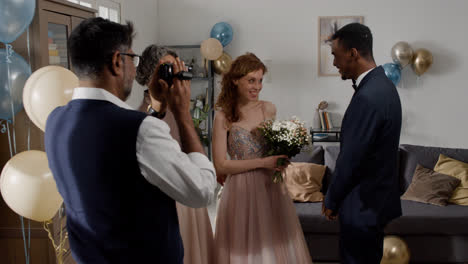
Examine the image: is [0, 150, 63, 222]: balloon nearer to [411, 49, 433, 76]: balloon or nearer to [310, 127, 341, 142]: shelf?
[310, 127, 341, 142]: shelf

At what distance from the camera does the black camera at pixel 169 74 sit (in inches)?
48.4

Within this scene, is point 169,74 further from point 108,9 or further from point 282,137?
point 108,9

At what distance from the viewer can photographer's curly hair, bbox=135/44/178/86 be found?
2.00 m

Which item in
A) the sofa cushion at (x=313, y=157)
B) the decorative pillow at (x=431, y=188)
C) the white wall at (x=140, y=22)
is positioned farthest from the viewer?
the white wall at (x=140, y=22)

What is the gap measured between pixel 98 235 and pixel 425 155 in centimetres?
383

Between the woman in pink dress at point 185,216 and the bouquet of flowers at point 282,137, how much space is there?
21.2 inches

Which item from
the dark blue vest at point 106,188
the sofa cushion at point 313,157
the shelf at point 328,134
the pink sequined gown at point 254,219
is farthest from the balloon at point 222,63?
the dark blue vest at point 106,188

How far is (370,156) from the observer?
6.84 ft

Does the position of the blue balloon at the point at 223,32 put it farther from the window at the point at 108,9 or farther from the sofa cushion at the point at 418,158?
the sofa cushion at the point at 418,158

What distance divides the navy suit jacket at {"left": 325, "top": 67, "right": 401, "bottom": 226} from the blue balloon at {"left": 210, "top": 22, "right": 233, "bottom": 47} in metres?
4.02

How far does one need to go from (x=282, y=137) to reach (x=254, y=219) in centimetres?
53

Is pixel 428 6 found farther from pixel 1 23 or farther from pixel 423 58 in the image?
pixel 1 23

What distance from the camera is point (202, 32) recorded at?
6.34m

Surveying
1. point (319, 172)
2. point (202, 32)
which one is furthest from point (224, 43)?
point (319, 172)
